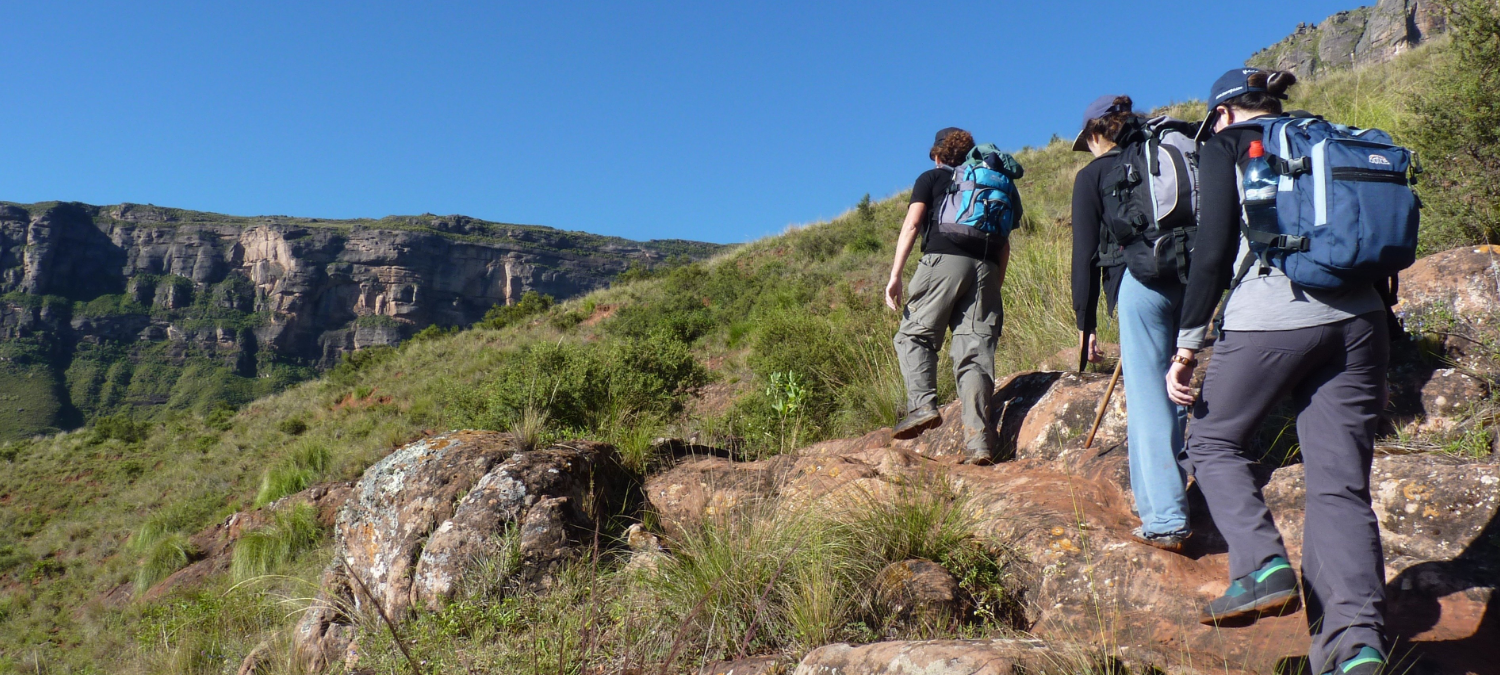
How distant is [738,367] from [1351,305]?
34.4 feet

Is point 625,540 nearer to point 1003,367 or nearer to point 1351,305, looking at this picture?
point 1351,305

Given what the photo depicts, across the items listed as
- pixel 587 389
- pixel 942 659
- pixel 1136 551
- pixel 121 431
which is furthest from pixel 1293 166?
pixel 121 431

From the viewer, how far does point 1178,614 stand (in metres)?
2.56

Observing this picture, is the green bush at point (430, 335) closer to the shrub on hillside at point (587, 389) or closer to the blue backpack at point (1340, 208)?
the shrub on hillside at point (587, 389)

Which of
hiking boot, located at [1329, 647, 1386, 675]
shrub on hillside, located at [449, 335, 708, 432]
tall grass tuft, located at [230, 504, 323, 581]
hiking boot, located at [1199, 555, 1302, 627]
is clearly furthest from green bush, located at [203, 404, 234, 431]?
hiking boot, located at [1329, 647, 1386, 675]

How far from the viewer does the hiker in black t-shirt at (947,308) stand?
426 centimetres

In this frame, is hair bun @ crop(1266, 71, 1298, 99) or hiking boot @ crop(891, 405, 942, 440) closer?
hair bun @ crop(1266, 71, 1298, 99)

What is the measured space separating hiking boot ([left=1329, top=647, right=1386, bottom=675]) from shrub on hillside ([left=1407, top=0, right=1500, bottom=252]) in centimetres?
429

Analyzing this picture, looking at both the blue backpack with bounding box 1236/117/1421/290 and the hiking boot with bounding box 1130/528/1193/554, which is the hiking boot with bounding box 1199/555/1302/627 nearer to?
the hiking boot with bounding box 1130/528/1193/554

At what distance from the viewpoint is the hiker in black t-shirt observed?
4.26 metres

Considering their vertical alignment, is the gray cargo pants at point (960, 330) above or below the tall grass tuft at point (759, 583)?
above

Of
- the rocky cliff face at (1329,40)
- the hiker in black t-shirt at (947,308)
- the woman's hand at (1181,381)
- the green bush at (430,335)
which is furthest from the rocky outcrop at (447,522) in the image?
the rocky cliff face at (1329,40)

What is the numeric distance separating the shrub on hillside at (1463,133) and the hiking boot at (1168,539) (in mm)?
3746

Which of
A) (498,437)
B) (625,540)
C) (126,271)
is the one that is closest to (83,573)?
(498,437)
